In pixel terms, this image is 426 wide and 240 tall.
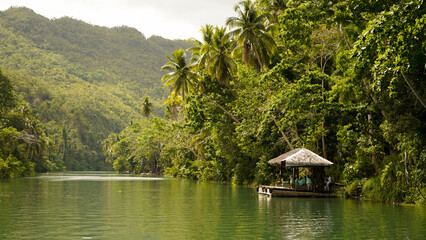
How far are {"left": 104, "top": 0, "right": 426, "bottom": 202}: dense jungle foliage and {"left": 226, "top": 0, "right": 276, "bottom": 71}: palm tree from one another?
89 mm

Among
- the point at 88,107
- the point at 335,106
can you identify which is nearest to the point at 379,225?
the point at 335,106

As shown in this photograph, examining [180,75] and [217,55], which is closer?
[217,55]

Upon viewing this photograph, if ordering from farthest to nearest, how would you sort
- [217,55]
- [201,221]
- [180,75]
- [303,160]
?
[180,75] → [217,55] → [303,160] → [201,221]

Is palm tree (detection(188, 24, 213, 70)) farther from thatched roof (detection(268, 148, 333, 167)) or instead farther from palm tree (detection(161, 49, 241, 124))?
thatched roof (detection(268, 148, 333, 167))

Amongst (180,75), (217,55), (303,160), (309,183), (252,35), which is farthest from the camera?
(180,75)

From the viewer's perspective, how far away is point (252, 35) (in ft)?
127

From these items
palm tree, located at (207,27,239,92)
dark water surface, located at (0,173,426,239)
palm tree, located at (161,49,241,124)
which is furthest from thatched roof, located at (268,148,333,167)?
palm tree, located at (161,49,241,124)

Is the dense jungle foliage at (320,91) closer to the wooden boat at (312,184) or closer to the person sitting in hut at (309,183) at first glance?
the wooden boat at (312,184)

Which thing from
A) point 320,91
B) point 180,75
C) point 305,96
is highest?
point 180,75

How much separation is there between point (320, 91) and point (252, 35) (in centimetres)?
1272

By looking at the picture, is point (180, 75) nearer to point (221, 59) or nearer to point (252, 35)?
point (221, 59)

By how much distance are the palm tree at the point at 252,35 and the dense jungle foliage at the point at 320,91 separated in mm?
89

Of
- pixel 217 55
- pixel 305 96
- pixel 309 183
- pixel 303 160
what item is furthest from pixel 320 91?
pixel 217 55

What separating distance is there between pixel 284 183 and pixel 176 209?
44.1 ft
